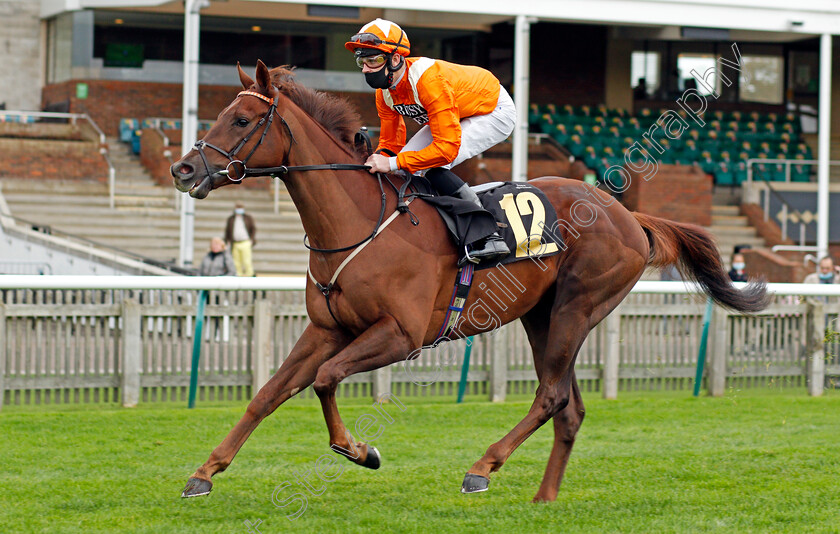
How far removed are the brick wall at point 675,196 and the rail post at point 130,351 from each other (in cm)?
1141

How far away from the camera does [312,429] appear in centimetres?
642

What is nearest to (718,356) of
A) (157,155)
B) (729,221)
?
(729,221)

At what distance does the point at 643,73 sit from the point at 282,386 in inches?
711

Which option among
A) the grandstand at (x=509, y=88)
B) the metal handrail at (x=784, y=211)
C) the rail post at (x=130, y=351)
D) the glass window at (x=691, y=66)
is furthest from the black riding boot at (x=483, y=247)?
the glass window at (x=691, y=66)

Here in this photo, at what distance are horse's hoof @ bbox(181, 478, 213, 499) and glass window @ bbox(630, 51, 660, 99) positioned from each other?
1822 centimetres

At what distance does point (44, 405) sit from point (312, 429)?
1907 millimetres

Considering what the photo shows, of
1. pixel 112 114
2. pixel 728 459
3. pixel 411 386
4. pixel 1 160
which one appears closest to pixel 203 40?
pixel 112 114

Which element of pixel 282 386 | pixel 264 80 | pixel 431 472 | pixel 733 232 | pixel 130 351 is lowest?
pixel 431 472

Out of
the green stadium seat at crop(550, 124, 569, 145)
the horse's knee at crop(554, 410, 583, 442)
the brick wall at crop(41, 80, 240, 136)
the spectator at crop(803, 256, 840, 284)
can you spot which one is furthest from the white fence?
the brick wall at crop(41, 80, 240, 136)

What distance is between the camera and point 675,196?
672 inches

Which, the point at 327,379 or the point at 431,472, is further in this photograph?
the point at 431,472

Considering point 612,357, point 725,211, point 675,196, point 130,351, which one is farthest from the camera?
point 725,211

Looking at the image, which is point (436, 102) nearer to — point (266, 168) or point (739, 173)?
point (266, 168)

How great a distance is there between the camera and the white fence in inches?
271
